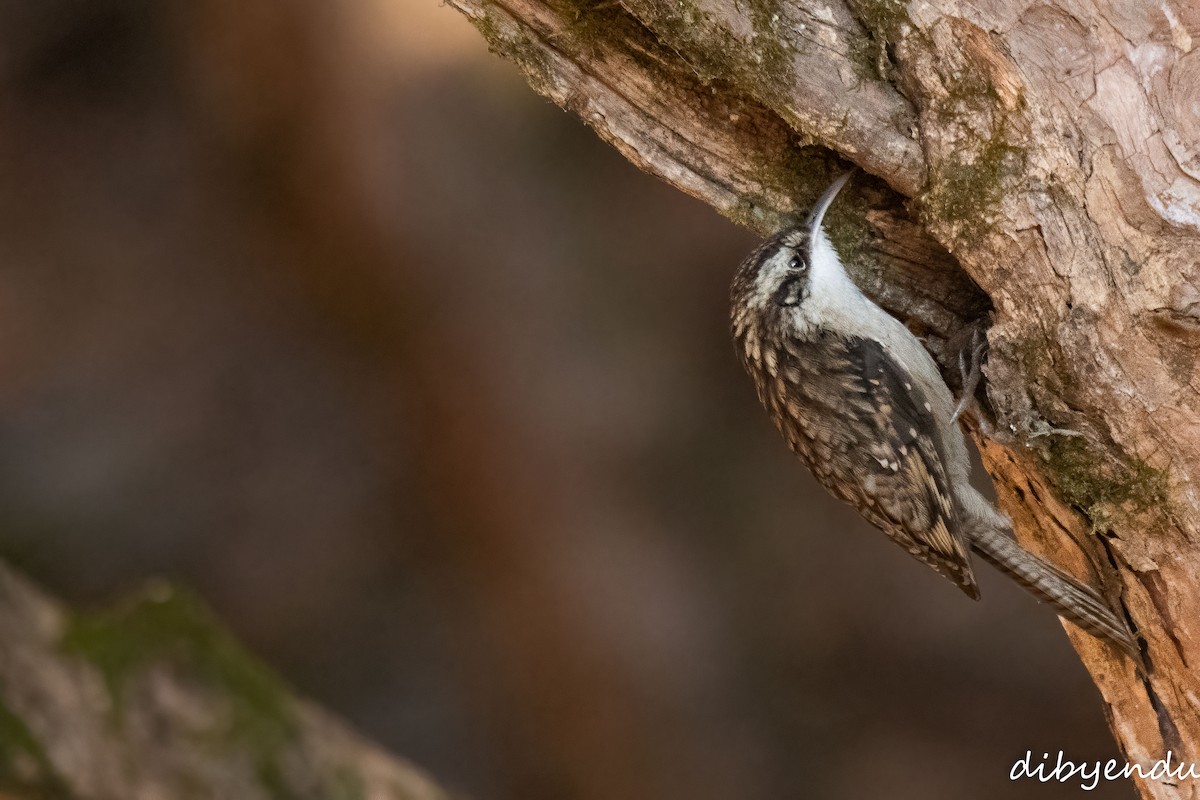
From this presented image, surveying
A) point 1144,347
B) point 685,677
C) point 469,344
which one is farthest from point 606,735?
point 1144,347

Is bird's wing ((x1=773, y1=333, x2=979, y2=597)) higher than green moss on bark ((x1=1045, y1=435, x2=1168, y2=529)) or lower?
lower

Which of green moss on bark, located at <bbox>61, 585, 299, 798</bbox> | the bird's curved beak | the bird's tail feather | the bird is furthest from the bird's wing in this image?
green moss on bark, located at <bbox>61, 585, 299, 798</bbox>

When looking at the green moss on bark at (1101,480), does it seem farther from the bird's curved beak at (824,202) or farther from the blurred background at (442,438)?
the blurred background at (442,438)

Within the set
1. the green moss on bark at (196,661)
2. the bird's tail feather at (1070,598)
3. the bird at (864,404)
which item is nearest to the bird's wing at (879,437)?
the bird at (864,404)

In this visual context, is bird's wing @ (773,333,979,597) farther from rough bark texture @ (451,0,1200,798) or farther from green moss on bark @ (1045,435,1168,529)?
green moss on bark @ (1045,435,1168,529)

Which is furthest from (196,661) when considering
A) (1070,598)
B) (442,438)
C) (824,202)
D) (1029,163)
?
(1029,163)

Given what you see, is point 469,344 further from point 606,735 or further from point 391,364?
point 606,735
